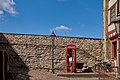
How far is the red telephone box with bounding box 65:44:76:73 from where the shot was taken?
17703mm

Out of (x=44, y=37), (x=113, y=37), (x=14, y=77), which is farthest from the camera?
(x=44, y=37)

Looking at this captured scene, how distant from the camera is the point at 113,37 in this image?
18547 mm

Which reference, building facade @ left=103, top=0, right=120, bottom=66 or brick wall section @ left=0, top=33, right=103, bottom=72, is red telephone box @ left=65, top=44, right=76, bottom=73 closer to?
brick wall section @ left=0, top=33, right=103, bottom=72

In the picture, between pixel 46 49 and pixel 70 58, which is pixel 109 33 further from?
pixel 46 49

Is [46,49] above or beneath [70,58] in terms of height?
above

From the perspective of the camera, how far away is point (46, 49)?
1973 cm

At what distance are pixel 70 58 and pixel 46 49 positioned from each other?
242 centimetres

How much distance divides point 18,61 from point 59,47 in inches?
129

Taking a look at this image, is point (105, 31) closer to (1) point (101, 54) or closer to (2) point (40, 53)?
(1) point (101, 54)

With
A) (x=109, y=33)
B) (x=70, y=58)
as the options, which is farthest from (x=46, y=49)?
(x=109, y=33)

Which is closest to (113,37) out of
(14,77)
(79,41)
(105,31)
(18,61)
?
(105,31)

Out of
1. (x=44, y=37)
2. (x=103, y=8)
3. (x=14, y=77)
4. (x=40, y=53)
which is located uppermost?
(x=103, y=8)

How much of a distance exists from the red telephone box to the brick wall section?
4.73ft

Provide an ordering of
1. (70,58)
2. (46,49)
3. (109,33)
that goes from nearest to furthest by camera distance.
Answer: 1. (70,58)
2. (109,33)
3. (46,49)
